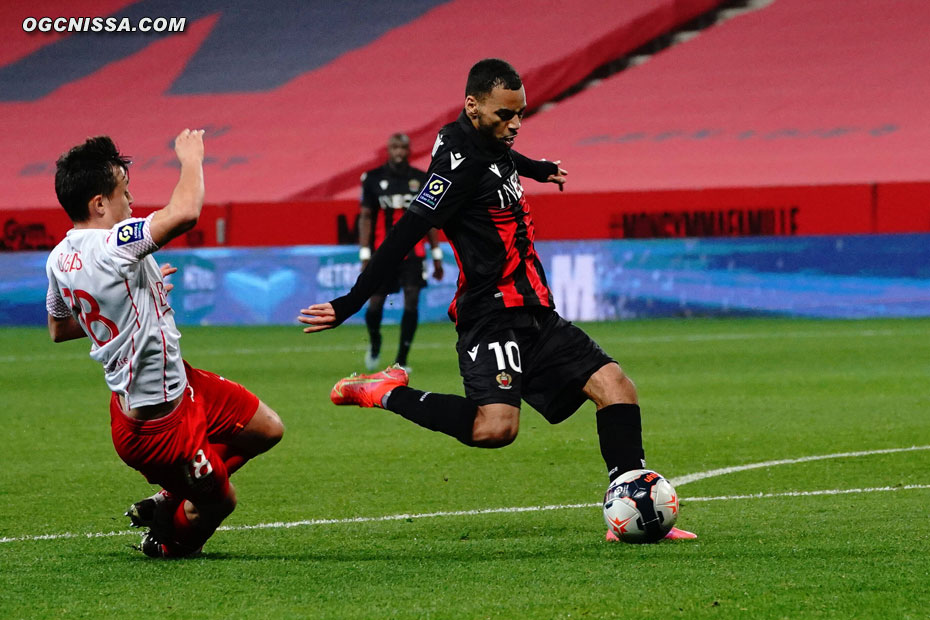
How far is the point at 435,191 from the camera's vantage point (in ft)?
17.0

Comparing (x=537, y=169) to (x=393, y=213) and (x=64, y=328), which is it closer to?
(x=64, y=328)

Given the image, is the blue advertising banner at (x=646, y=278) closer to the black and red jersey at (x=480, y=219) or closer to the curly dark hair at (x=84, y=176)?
the black and red jersey at (x=480, y=219)

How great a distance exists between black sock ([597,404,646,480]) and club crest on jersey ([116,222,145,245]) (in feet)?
6.16

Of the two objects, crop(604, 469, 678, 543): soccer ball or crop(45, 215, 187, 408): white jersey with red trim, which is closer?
crop(45, 215, 187, 408): white jersey with red trim

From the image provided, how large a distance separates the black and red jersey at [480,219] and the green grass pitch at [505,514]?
91cm

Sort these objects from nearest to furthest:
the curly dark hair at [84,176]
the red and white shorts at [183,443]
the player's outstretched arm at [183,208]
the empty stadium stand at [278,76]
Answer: the player's outstretched arm at [183,208]
the curly dark hair at [84,176]
the red and white shorts at [183,443]
the empty stadium stand at [278,76]

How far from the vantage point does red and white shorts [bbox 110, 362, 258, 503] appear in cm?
462

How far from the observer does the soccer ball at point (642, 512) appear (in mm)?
4918

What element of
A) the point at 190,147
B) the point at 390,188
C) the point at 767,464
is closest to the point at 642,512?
the point at 190,147

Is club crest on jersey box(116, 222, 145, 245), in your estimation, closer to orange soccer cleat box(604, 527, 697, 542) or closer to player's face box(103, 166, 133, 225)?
player's face box(103, 166, 133, 225)

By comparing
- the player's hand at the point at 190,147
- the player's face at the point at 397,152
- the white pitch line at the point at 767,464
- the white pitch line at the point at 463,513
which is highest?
the player's face at the point at 397,152

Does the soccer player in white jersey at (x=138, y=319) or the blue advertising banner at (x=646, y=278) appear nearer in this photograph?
the soccer player in white jersey at (x=138, y=319)

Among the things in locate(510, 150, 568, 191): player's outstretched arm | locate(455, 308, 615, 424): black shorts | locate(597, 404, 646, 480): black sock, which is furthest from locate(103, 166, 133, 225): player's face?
locate(597, 404, 646, 480): black sock

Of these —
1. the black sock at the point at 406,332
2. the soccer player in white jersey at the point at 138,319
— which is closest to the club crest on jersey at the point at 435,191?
the soccer player in white jersey at the point at 138,319
